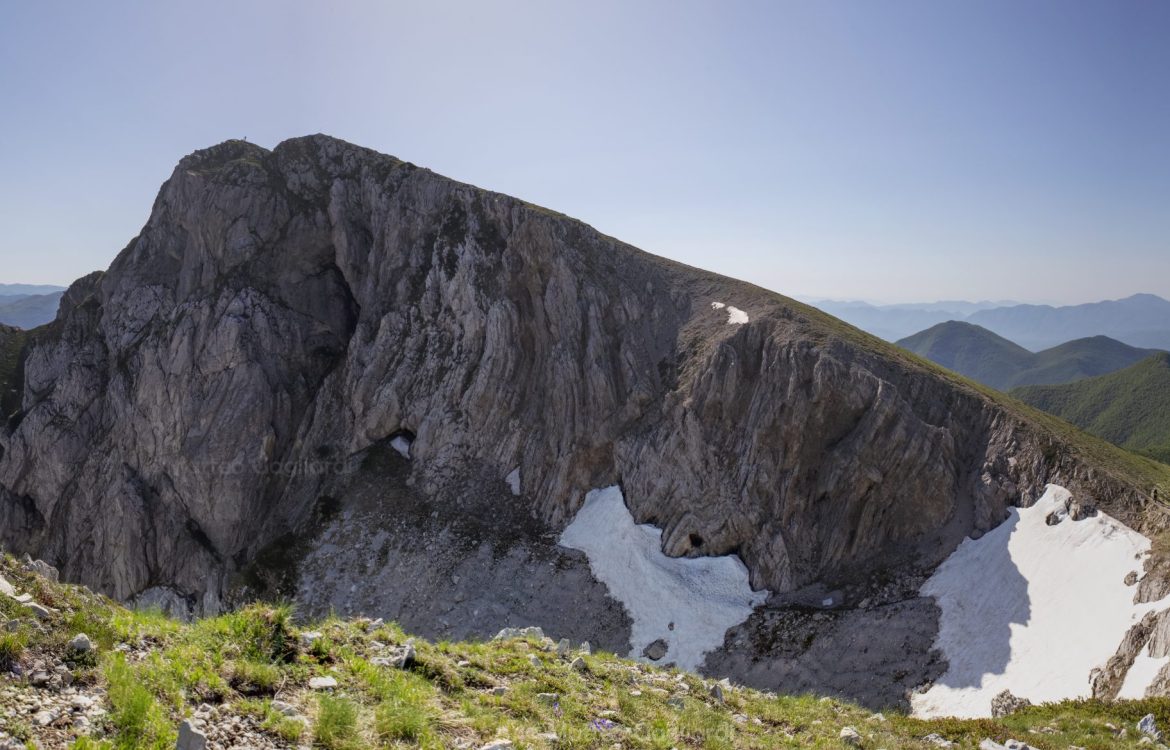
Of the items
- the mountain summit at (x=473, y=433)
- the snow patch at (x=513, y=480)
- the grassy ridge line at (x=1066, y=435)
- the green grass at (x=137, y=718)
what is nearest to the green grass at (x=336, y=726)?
the green grass at (x=137, y=718)

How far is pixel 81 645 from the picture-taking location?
8414 millimetres

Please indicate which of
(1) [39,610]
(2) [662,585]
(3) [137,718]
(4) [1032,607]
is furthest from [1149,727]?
(2) [662,585]

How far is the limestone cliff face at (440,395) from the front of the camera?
41031 millimetres

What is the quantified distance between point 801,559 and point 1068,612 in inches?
560

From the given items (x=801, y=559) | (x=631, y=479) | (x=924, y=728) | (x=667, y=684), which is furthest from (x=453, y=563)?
(x=924, y=728)

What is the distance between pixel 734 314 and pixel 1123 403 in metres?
192

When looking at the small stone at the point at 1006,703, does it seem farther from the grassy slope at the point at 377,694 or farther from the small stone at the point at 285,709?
the small stone at the point at 285,709

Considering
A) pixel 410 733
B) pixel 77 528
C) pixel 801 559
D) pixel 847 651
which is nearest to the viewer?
pixel 410 733

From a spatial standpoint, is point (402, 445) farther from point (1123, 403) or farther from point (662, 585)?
point (1123, 403)

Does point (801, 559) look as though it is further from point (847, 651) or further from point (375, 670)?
point (375, 670)

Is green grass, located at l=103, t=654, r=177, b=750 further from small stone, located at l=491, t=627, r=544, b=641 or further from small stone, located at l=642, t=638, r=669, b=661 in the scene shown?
small stone, located at l=642, t=638, r=669, b=661

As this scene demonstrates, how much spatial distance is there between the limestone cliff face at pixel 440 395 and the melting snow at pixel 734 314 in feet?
2.11

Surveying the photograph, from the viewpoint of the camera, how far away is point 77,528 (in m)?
54.8

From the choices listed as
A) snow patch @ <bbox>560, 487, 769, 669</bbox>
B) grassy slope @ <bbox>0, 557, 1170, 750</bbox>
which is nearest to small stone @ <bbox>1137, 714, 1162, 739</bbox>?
grassy slope @ <bbox>0, 557, 1170, 750</bbox>
